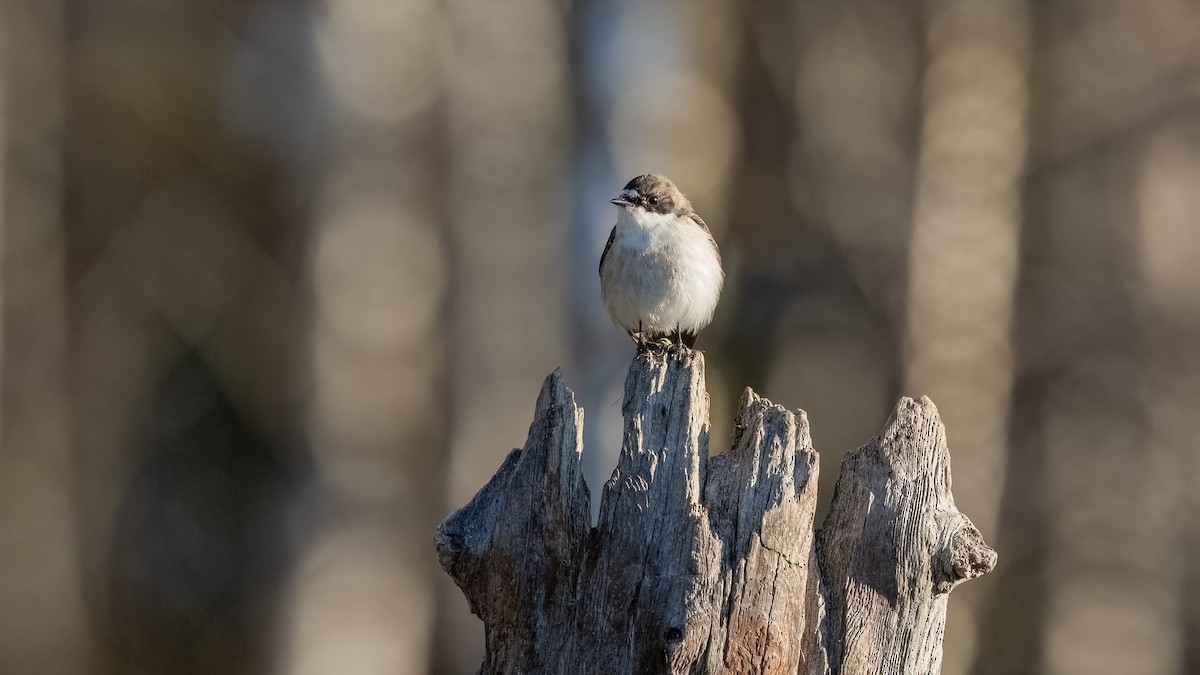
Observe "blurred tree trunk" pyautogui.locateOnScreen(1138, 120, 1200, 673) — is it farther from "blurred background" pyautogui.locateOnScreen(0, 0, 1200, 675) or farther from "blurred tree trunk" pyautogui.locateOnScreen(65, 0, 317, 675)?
"blurred tree trunk" pyautogui.locateOnScreen(65, 0, 317, 675)

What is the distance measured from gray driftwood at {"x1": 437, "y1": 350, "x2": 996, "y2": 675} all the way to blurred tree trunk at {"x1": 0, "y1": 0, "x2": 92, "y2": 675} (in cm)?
644

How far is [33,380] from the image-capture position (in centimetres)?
817

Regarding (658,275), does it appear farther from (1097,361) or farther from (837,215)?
(1097,361)

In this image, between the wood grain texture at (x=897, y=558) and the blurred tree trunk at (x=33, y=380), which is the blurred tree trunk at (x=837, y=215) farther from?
the wood grain texture at (x=897, y=558)

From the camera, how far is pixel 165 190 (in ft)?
28.2

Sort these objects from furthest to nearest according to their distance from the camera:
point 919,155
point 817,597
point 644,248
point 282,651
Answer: point 919,155, point 282,651, point 644,248, point 817,597

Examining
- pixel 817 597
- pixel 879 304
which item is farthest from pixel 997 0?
pixel 817 597

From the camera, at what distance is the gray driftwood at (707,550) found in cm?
277

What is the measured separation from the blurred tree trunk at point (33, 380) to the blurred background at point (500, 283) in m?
0.03

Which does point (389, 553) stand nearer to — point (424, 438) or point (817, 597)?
point (424, 438)

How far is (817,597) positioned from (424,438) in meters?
6.36

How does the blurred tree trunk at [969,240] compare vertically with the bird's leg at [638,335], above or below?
above

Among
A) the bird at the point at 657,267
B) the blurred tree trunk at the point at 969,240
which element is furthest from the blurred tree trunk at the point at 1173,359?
the bird at the point at 657,267

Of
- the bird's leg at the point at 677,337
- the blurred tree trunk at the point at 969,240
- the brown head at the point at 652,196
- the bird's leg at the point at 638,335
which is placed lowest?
the bird's leg at the point at 638,335
